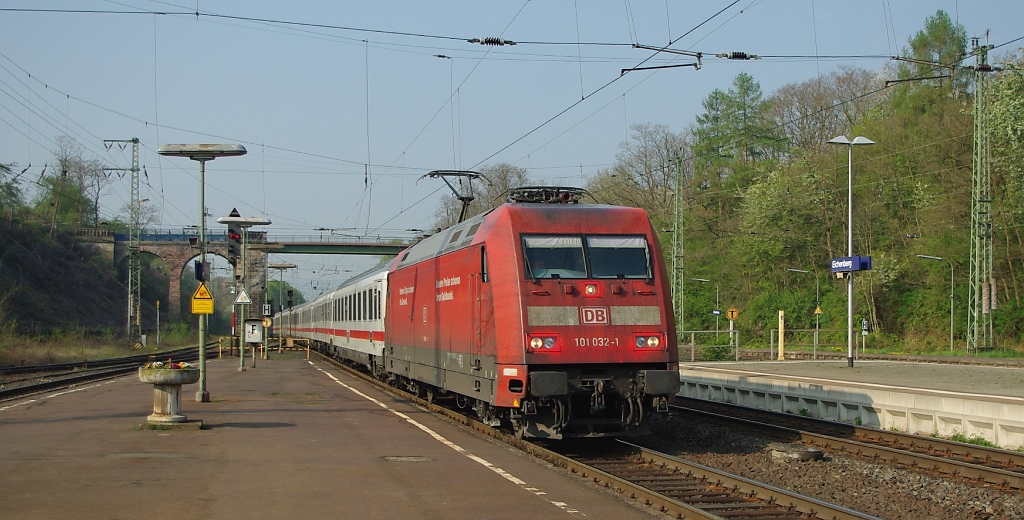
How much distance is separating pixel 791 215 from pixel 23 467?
53.0m

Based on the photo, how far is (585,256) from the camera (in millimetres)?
13336

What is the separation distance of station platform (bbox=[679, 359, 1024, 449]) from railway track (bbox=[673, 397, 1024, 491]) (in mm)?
910

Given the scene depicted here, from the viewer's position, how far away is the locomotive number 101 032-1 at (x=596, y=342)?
12728mm

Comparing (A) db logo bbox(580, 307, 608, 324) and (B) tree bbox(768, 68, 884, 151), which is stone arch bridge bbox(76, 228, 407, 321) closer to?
(B) tree bbox(768, 68, 884, 151)

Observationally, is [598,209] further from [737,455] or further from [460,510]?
[460,510]

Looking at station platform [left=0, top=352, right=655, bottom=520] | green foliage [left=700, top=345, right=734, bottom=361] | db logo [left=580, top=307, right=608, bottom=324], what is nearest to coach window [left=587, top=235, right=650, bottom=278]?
A: db logo [left=580, top=307, right=608, bottom=324]

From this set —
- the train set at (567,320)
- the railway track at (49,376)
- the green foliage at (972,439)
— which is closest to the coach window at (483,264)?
the train set at (567,320)

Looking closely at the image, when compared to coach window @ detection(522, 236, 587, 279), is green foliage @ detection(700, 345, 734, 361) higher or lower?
lower

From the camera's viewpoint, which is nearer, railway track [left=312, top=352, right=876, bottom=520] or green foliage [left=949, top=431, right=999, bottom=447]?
railway track [left=312, top=352, right=876, bottom=520]

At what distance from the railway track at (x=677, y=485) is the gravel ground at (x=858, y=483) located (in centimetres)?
71

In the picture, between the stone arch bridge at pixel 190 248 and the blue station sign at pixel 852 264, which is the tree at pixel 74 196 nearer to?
the stone arch bridge at pixel 190 248

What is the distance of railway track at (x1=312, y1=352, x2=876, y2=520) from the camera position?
358 inches

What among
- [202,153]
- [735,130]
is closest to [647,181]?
[735,130]

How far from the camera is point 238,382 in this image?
2666 cm
